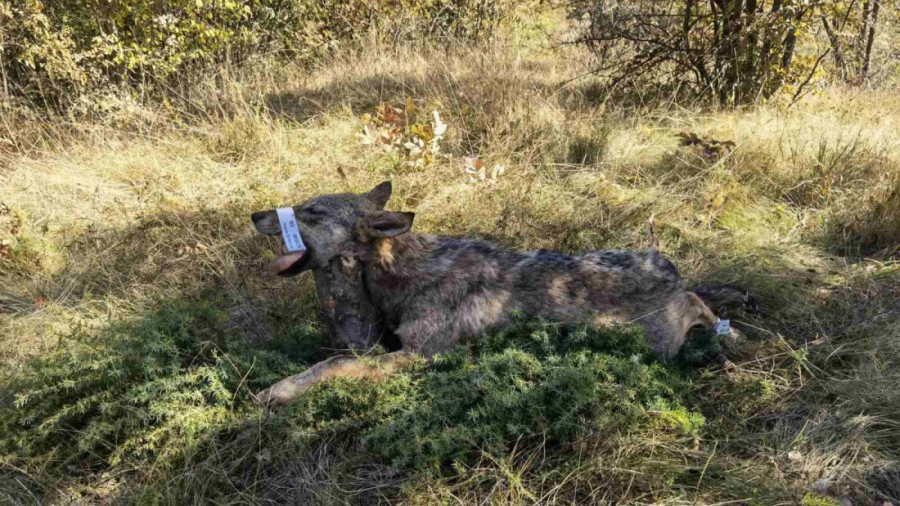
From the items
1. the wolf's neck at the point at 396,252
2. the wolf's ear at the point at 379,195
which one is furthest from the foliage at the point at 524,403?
the wolf's ear at the point at 379,195

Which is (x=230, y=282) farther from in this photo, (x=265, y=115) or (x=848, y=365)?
(x=848, y=365)

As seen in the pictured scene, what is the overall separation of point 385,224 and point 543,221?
2.47 metres

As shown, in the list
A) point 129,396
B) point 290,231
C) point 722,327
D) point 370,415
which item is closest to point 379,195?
point 290,231

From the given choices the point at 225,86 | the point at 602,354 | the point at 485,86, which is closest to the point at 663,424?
Result: the point at 602,354

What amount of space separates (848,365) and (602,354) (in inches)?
70.8

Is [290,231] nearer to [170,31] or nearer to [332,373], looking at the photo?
[332,373]

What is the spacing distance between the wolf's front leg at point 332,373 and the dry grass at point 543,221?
1.37 ft

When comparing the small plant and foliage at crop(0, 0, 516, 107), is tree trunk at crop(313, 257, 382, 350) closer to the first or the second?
the small plant

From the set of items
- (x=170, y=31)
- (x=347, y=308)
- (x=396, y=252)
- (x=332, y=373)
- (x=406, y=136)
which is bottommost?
(x=332, y=373)

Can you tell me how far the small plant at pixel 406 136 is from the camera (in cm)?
620

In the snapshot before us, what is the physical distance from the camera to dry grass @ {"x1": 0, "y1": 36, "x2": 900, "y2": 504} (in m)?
2.95

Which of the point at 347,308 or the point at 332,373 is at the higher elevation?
the point at 347,308

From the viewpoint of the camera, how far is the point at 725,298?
4406mm

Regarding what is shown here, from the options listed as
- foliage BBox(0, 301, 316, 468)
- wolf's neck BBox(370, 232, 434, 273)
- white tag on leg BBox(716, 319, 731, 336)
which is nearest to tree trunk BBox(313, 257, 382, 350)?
wolf's neck BBox(370, 232, 434, 273)
